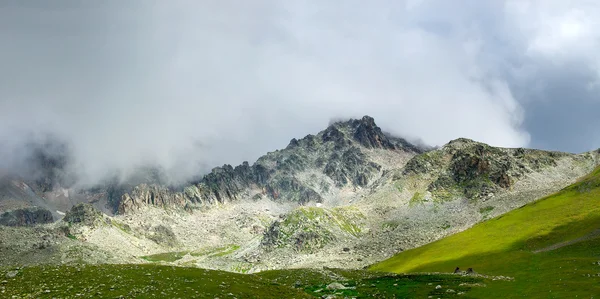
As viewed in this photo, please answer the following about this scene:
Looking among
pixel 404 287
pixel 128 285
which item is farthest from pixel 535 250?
pixel 128 285

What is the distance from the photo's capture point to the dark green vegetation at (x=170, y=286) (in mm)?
42500

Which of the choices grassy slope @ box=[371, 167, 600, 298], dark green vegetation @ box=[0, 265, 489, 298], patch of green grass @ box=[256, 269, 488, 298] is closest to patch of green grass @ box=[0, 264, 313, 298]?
dark green vegetation @ box=[0, 265, 489, 298]

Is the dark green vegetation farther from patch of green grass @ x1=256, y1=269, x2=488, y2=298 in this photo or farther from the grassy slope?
the grassy slope

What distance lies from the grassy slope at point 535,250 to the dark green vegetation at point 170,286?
10019 millimetres

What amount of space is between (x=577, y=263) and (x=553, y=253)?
57.8 feet

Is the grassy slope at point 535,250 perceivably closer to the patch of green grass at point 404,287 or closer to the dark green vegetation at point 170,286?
the patch of green grass at point 404,287

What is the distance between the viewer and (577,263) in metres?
63.2

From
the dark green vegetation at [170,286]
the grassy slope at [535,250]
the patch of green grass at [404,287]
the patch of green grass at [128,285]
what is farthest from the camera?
the patch of green grass at [404,287]

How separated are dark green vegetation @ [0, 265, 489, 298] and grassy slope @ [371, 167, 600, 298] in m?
10.0

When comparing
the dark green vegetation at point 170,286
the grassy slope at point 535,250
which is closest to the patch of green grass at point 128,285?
the dark green vegetation at point 170,286

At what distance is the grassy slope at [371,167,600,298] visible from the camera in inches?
2100

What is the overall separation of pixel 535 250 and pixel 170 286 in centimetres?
8291

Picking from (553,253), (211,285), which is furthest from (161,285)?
(553,253)

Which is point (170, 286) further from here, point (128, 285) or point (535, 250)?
point (535, 250)
